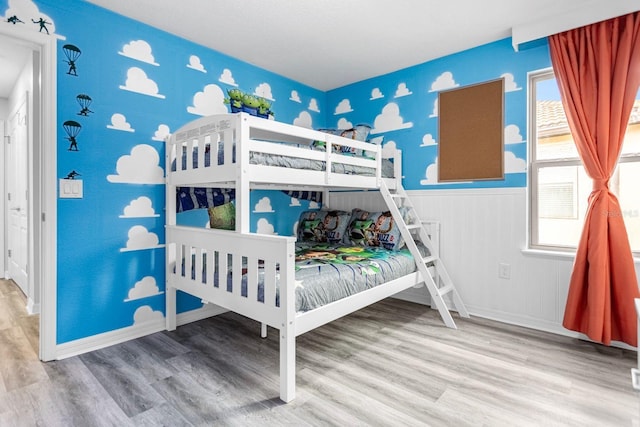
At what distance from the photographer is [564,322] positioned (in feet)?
7.65

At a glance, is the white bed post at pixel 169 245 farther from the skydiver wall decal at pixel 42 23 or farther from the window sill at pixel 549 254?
the window sill at pixel 549 254

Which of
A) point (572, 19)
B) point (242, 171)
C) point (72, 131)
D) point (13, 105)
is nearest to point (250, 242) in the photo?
point (242, 171)

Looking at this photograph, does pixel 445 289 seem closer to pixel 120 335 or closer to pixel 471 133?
pixel 471 133

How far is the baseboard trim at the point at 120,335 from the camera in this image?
7.05 ft

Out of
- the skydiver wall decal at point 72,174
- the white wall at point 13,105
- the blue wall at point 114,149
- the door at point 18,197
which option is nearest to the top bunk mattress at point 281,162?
the blue wall at point 114,149

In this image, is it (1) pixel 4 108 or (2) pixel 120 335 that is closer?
(2) pixel 120 335

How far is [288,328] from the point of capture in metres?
1.67

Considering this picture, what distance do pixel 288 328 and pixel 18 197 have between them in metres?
3.75

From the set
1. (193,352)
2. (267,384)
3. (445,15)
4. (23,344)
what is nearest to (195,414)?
(267,384)

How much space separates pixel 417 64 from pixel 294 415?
9.98ft

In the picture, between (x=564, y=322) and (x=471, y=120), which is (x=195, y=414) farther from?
(x=471, y=120)

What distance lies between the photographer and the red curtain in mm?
2145

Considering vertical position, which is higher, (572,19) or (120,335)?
(572,19)

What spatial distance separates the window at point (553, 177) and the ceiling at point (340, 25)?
59 cm
